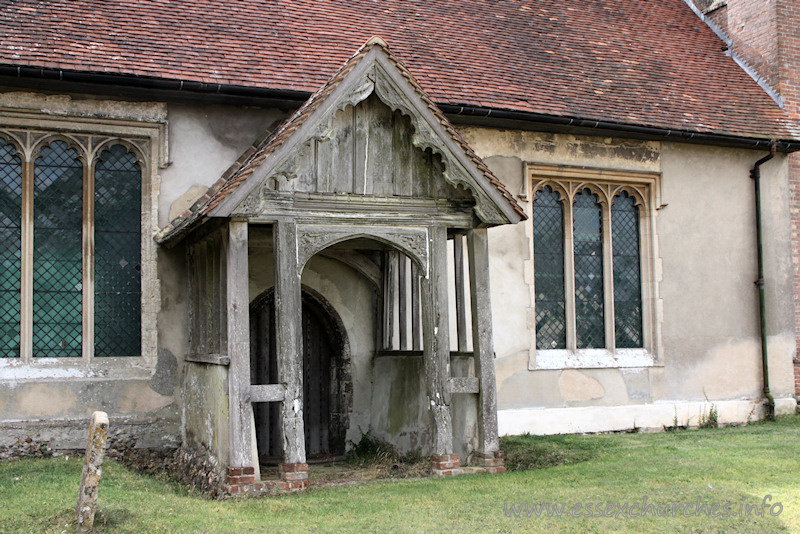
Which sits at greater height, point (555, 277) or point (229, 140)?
point (229, 140)

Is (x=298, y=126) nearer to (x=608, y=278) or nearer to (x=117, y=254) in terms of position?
(x=117, y=254)

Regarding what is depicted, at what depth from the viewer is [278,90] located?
10281mm

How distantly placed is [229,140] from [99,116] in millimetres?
1559

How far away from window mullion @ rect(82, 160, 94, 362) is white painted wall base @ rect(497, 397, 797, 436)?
5.39 meters

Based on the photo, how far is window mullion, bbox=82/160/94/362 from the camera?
32.4 ft

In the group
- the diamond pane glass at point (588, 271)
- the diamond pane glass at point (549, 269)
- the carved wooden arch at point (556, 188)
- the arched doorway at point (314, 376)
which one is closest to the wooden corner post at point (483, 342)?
the arched doorway at point (314, 376)

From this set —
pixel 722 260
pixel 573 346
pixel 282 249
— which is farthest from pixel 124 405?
pixel 722 260

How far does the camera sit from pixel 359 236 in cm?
858

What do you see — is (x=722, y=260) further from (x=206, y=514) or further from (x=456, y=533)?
(x=206, y=514)

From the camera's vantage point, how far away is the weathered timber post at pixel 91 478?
6.08 meters

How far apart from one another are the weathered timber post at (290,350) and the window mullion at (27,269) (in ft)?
11.5

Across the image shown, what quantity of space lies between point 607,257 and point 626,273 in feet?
1.52

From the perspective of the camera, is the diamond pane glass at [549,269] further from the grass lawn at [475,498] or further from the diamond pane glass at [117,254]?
A: the diamond pane glass at [117,254]

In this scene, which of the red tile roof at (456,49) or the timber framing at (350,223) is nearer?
the timber framing at (350,223)
